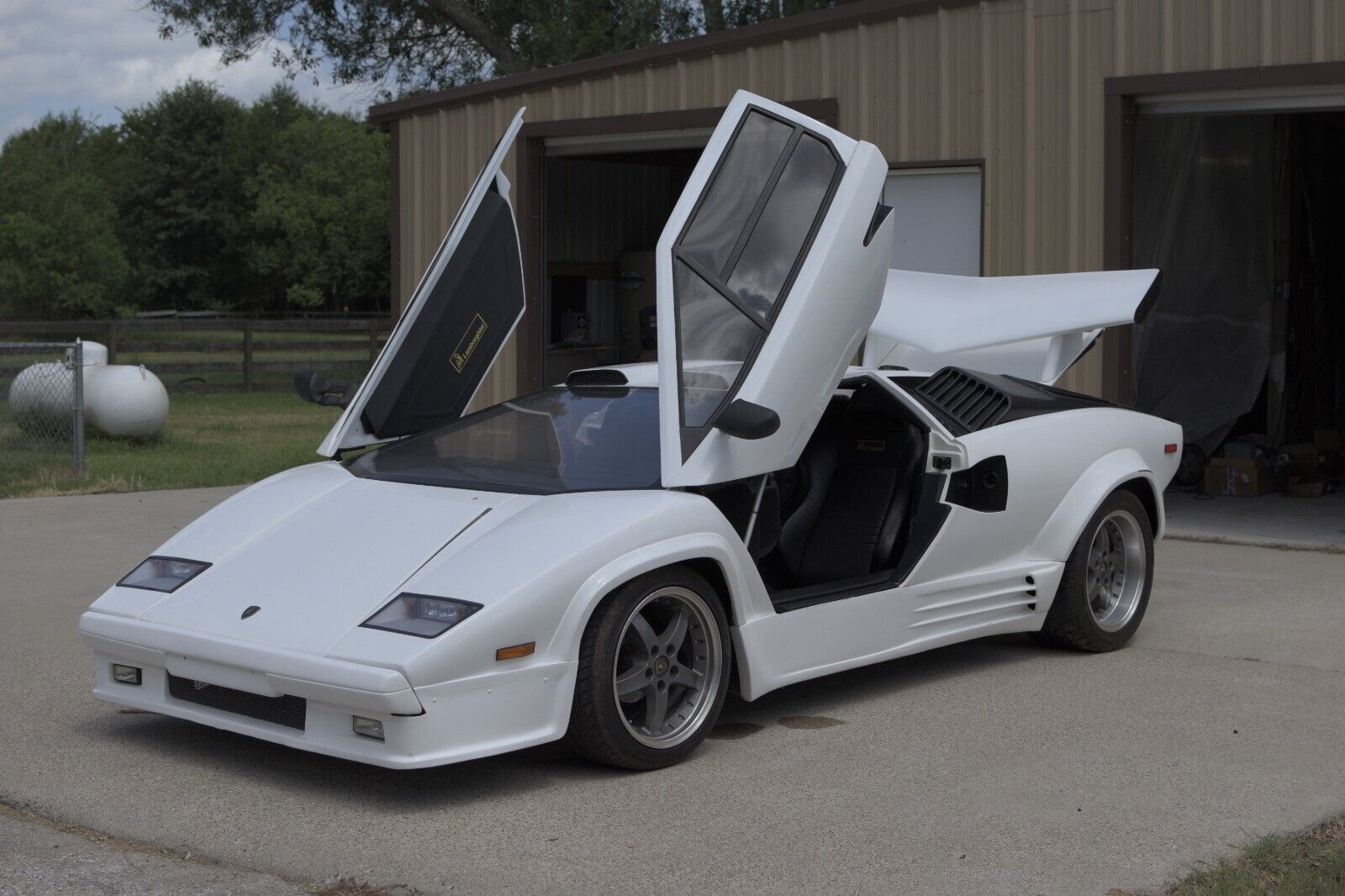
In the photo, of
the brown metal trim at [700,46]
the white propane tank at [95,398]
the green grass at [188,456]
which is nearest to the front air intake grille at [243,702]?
the green grass at [188,456]

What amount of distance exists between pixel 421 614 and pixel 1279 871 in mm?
2454

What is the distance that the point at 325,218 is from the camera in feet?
193

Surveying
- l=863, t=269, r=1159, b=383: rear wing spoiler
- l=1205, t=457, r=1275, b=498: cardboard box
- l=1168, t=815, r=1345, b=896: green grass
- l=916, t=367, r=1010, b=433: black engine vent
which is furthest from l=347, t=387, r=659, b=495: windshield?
l=1205, t=457, r=1275, b=498: cardboard box

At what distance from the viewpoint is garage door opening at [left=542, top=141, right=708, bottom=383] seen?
18406mm

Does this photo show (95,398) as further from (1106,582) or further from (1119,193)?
(1106,582)

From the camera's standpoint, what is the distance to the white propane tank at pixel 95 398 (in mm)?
15578

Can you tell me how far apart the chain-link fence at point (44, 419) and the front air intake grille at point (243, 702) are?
29.2 feet

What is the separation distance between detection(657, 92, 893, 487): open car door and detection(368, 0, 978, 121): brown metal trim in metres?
6.66

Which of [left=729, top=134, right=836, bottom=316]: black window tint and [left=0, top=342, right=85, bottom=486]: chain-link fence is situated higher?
[left=729, top=134, right=836, bottom=316]: black window tint

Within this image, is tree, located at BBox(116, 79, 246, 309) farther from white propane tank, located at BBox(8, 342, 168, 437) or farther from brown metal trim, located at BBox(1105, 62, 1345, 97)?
brown metal trim, located at BBox(1105, 62, 1345, 97)

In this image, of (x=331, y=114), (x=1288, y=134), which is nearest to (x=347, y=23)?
(x=1288, y=134)

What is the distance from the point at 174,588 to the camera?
5.13 metres

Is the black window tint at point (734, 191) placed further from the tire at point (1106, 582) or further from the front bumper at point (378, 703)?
the tire at point (1106, 582)

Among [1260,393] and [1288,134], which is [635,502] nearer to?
[1260,393]
